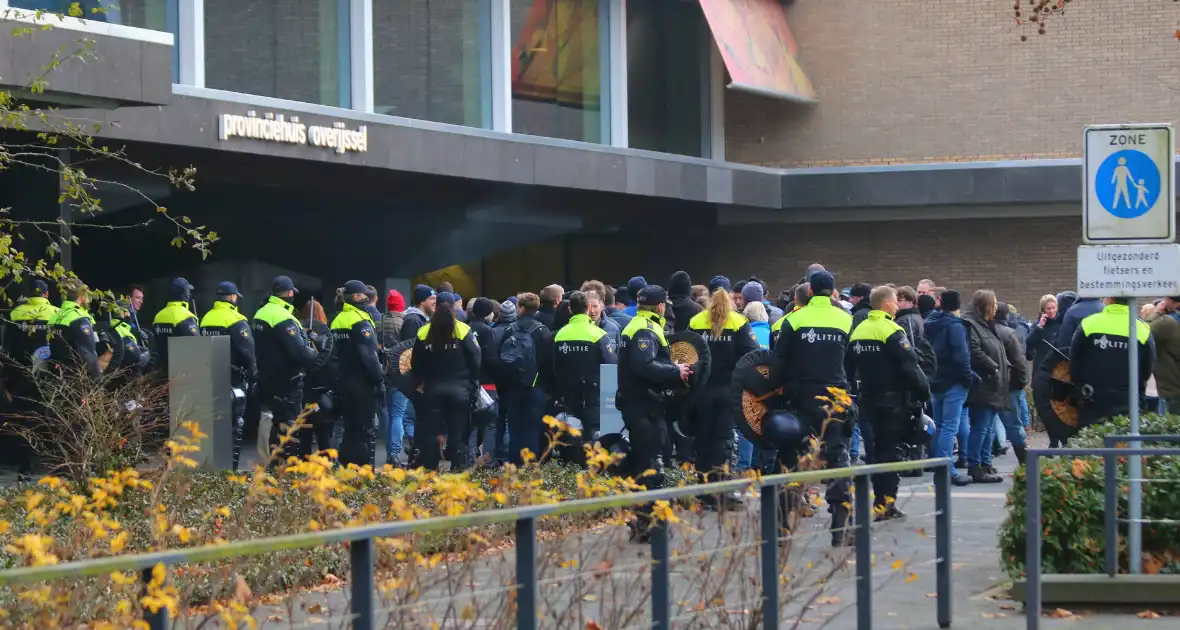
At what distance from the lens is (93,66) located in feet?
47.8

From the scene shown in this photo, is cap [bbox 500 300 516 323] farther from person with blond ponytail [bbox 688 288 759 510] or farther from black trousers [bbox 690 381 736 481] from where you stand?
black trousers [bbox 690 381 736 481]

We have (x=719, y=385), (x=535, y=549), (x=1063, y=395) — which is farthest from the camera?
(x=1063, y=395)

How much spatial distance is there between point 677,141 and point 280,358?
52.2 feet

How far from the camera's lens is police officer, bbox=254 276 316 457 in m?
14.6

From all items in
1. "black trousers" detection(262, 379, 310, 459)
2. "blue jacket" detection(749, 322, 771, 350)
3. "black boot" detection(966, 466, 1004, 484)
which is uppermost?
"blue jacket" detection(749, 322, 771, 350)

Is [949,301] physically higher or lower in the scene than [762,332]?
higher

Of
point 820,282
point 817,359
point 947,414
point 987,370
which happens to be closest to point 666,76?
point 987,370

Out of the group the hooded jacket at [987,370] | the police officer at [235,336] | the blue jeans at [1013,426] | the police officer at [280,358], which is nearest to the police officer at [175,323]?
the police officer at [235,336]

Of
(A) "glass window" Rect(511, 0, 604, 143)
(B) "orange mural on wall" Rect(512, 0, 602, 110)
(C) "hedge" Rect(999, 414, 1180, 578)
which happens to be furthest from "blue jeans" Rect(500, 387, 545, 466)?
(B) "orange mural on wall" Rect(512, 0, 602, 110)

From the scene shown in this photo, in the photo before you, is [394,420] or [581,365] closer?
[581,365]

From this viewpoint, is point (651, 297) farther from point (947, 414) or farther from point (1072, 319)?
point (1072, 319)

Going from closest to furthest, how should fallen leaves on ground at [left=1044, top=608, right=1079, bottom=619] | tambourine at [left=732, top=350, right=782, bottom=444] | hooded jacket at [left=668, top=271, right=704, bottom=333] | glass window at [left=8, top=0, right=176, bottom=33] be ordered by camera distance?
1. fallen leaves on ground at [left=1044, top=608, right=1079, bottom=619]
2. tambourine at [left=732, top=350, right=782, bottom=444]
3. hooded jacket at [left=668, top=271, right=704, bottom=333]
4. glass window at [left=8, top=0, right=176, bottom=33]

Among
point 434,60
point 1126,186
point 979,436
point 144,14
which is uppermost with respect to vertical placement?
point 434,60

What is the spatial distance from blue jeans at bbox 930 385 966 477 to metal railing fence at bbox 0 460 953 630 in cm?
704
